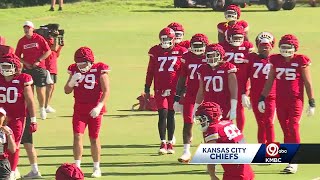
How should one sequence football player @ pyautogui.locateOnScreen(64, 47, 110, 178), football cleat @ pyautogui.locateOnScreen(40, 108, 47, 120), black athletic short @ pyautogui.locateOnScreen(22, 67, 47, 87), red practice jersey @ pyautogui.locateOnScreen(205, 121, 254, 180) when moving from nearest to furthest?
red practice jersey @ pyautogui.locateOnScreen(205, 121, 254, 180) < football player @ pyautogui.locateOnScreen(64, 47, 110, 178) < football cleat @ pyautogui.locateOnScreen(40, 108, 47, 120) < black athletic short @ pyautogui.locateOnScreen(22, 67, 47, 87)

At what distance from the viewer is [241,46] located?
63.0 feet

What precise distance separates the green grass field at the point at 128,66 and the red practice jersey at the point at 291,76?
1312mm

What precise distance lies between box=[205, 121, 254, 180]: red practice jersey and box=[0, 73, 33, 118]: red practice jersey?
4211 mm

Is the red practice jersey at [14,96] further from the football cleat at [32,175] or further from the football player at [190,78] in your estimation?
the football player at [190,78]

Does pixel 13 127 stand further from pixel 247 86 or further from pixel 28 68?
pixel 28 68

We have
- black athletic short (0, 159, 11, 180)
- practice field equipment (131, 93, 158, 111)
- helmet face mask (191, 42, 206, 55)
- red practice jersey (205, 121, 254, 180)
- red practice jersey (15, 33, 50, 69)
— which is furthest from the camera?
practice field equipment (131, 93, 158, 111)

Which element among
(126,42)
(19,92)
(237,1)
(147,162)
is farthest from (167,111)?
(237,1)

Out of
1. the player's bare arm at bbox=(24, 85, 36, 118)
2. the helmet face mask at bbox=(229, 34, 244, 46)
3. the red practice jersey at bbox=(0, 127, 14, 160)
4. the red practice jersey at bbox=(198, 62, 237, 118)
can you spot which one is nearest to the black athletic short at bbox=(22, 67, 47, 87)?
the helmet face mask at bbox=(229, 34, 244, 46)

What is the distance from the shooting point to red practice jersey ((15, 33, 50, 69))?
23.2m

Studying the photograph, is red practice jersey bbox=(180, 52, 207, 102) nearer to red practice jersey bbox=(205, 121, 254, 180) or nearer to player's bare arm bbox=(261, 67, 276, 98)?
player's bare arm bbox=(261, 67, 276, 98)

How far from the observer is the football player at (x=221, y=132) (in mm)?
12898

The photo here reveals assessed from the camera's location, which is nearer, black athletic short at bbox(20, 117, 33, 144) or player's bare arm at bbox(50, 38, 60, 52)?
black athletic short at bbox(20, 117, 33, 144)

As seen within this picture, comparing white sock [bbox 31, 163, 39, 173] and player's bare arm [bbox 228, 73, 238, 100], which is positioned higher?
player's bare arm [bbox 228, 73, 238, 100]

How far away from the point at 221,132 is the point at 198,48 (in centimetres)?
595
